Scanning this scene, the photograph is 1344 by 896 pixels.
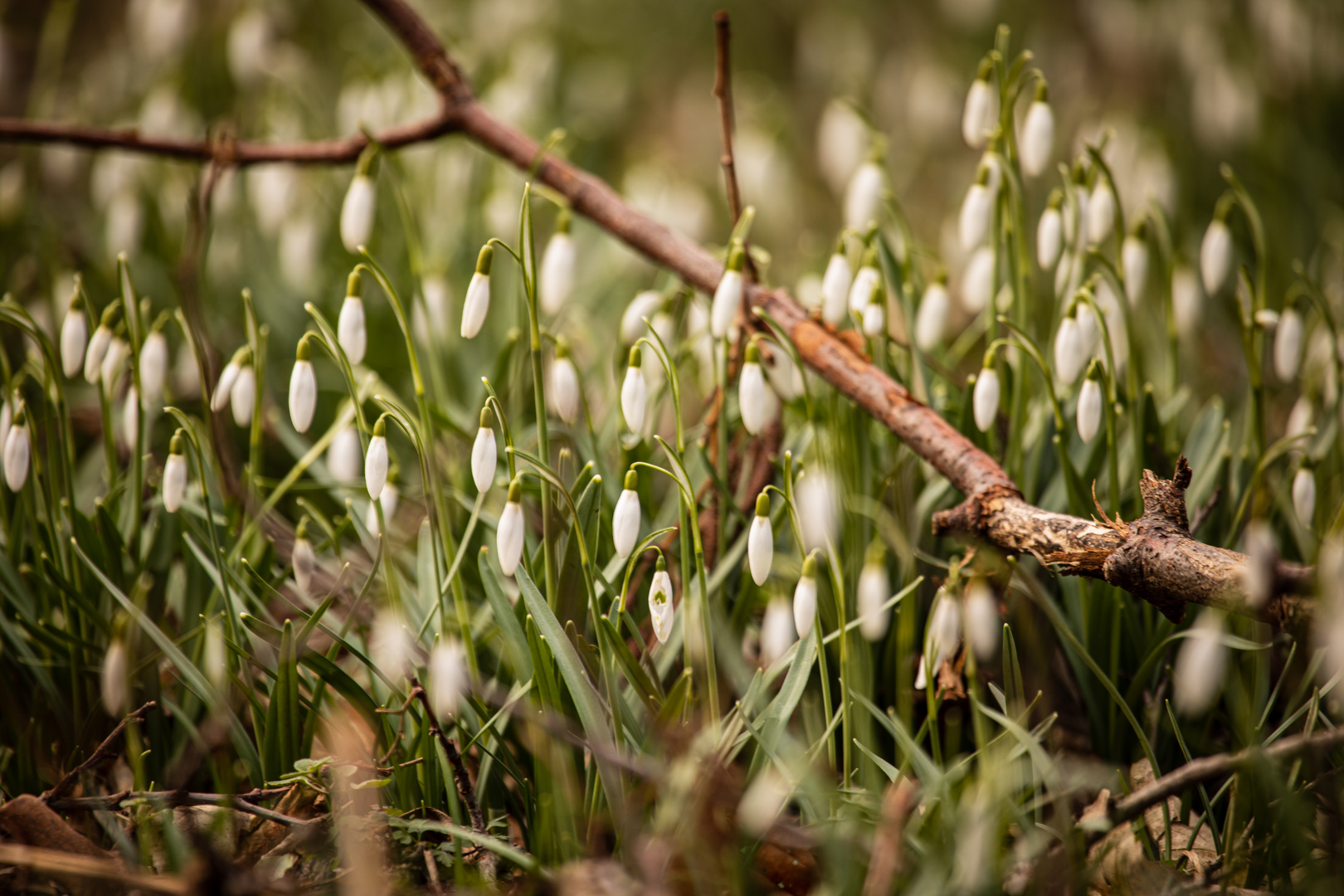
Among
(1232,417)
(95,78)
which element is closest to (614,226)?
(1232,417)

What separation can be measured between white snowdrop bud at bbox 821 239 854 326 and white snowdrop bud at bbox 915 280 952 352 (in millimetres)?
215

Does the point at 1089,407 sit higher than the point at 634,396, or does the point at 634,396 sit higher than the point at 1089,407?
the point at 634,396

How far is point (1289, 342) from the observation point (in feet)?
6.59

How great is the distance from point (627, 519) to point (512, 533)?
0.64 feet

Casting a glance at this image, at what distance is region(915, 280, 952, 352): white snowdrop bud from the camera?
2092 millimetres

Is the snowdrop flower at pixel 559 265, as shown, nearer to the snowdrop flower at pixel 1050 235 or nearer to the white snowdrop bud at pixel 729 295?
the white snowdrop bud at pixel 729 295

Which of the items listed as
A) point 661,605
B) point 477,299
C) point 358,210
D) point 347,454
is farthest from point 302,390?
point 661,605

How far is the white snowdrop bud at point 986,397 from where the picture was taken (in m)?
1.72

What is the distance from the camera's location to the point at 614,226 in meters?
2.24

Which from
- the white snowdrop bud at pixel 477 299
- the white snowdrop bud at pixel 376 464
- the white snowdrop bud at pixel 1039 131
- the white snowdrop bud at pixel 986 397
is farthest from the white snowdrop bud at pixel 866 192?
the white snowdrop bud at pixel 376 464

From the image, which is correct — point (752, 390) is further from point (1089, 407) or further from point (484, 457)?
point (1089, 407)

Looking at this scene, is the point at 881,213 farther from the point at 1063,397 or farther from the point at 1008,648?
the point at 1008,648

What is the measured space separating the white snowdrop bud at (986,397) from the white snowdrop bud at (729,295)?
53 cm

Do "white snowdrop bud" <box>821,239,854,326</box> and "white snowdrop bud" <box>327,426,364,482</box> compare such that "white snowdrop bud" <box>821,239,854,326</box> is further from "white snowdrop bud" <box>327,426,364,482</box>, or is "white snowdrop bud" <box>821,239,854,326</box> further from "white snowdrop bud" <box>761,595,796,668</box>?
"white snowdrop bud" <box>327,426,364,482</box>
